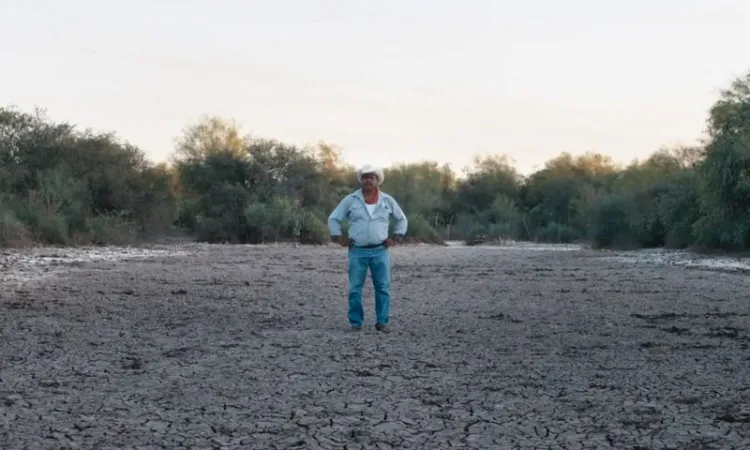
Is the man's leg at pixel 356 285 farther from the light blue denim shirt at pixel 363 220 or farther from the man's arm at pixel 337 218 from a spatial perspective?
the man's arm at pixel 337 218

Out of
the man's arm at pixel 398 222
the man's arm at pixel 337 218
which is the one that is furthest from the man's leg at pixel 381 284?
the man's arm at pixel 337 218

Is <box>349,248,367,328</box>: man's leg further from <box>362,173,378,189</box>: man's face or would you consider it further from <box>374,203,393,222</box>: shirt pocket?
<box>362,173,378,189</box>: man's face

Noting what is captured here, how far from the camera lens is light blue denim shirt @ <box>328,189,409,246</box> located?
9.79 m

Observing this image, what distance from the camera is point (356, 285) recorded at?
9.78 m

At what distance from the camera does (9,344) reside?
849 centimetres

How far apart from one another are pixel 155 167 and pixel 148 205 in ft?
8.54

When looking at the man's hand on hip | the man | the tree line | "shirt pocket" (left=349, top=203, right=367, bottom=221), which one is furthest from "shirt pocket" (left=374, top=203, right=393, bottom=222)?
the tree line

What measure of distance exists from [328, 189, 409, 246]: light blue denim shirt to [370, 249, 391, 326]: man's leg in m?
0.19

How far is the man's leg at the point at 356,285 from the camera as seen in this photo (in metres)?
9.70

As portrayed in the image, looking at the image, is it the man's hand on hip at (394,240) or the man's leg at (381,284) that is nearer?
the man's leg at (381,284)

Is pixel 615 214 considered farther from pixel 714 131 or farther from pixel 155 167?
pixel 155 167

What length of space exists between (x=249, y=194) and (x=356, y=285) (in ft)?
126

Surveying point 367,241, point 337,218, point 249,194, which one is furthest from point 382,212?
point 249,194

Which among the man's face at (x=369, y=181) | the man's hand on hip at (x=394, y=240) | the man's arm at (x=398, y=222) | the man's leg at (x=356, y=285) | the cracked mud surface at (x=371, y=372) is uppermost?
the man's face at (x=369, y=181)
